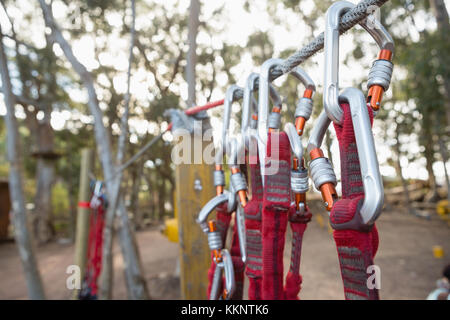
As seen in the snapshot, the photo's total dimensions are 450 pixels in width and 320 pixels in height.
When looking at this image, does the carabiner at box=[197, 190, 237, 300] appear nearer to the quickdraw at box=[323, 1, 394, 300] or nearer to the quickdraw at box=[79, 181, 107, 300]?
the quickdraw at box=[323, 1, 394, 300]

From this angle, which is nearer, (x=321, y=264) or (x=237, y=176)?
(x=237, y=176)

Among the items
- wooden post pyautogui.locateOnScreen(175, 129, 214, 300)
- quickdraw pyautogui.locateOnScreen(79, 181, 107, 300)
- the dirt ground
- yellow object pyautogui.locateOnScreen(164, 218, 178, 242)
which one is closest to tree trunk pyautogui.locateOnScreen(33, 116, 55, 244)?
the dirt ground

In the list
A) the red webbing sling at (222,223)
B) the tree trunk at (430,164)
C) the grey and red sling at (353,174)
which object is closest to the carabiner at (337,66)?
the grey and red sling at (353,174)

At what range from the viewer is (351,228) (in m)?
0.61

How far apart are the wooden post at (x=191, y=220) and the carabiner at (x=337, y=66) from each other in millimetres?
1334

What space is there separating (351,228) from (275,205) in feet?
1.00

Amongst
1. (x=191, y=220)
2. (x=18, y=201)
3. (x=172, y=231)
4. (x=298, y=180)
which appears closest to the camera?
(x=298, y=180)

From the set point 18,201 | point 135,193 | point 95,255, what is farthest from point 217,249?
point 135,193

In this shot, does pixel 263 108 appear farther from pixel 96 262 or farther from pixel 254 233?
pixel 96 262

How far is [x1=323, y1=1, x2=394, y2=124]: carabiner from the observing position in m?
0.68

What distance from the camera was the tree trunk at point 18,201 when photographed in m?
3.69

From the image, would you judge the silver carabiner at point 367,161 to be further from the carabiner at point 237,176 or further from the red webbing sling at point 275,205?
the carabiner at point 237,176
